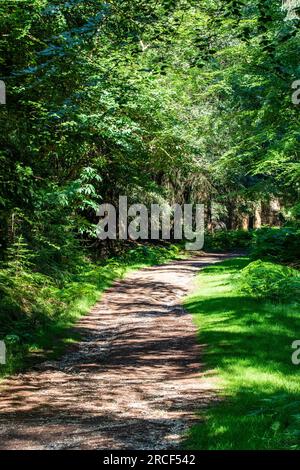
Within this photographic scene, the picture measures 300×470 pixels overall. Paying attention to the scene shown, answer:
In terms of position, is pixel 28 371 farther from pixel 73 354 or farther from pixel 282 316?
pixel 282 316

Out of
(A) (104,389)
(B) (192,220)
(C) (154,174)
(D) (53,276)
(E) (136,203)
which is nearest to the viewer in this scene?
(A) (104,389)

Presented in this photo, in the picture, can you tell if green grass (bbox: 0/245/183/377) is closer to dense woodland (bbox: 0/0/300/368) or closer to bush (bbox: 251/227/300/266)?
dense woodland (bbox: 0/0/300/368)

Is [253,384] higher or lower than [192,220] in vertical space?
lower

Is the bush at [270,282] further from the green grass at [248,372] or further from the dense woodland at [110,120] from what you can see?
the dense woodland at [110,120]

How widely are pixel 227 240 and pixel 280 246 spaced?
18.0m

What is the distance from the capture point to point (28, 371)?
9164 millimetres

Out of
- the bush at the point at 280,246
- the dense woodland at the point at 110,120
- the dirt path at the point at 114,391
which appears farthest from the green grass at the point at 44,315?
the bush at the point at 280,246

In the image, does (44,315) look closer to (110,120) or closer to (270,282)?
(270,282)

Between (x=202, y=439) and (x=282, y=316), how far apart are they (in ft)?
21.5

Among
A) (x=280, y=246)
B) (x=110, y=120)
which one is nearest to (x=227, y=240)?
(x=280, y=246)

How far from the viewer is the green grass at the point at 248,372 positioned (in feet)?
17.6

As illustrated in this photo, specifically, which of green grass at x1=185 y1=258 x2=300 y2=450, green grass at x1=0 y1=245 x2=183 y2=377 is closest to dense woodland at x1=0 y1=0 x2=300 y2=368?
green grass at x1=0 y1=245 x2=183 y2=377

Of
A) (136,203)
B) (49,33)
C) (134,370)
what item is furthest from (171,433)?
(136,203)

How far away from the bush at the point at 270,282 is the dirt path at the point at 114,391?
85.8 inches
